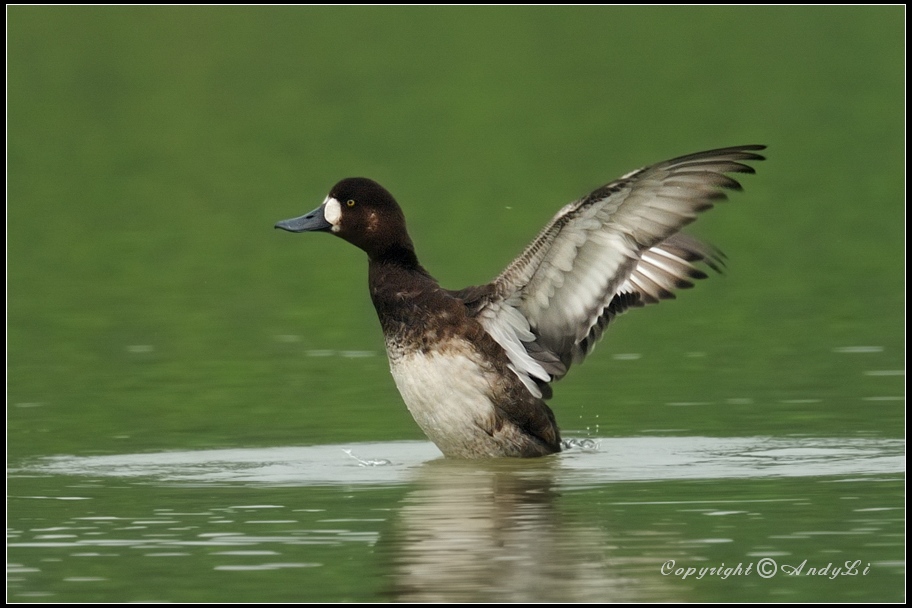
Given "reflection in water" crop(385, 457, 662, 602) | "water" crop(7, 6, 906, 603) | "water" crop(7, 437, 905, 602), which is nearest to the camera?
"reflection in water" crop(385, 457, 662, 602)

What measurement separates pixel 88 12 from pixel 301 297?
109 feet

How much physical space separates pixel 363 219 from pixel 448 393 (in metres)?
1.29

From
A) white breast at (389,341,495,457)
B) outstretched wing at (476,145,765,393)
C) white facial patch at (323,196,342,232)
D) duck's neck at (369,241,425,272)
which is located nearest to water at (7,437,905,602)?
white breast at (389,341,495,457)

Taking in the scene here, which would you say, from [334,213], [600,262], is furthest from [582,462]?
[334,213]

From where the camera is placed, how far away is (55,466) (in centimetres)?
1178

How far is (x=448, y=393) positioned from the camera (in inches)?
466

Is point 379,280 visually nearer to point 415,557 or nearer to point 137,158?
point 415,557

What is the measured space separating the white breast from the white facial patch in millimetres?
976

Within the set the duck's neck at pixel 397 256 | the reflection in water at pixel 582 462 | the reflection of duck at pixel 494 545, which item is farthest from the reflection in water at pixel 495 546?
the duck's neck at pixel 397 256

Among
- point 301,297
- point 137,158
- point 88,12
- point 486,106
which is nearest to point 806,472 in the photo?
point 301,297

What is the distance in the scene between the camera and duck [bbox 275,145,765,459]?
37.2 ft

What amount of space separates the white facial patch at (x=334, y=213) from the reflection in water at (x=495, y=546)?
1743 millimetres

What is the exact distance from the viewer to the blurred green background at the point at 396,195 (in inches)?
550

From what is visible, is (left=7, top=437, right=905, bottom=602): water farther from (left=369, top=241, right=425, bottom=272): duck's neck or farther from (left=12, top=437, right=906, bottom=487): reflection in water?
(left=369, top=241, right=425, bottom=272): duck's neck
